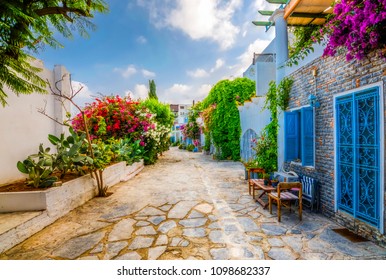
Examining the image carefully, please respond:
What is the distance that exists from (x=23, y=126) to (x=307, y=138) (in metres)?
7.52

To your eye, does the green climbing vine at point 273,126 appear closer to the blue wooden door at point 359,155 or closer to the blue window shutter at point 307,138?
the blue window shutter at point 307,138

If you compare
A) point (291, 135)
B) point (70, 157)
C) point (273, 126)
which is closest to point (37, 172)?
point (70, 157)

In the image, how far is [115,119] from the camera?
33.2ft

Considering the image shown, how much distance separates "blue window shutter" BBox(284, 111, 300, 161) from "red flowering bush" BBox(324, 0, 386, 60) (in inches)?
85.5

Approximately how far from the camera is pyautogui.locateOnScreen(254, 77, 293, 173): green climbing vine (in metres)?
6.31

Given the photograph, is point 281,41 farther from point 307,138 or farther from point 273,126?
point 307,138

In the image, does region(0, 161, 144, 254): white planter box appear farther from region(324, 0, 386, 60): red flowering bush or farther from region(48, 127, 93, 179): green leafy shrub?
region(324, 0, 386, 60): red flowering bush

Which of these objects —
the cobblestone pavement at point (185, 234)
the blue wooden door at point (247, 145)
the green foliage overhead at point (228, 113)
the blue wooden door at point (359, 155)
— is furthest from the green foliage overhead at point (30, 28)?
the green foliage overhead at point (228, 113)

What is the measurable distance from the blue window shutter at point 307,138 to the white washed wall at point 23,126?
24.2 feet

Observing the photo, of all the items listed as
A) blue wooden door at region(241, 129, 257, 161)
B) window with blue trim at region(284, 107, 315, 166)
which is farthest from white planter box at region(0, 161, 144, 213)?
blue wooden door at region(241, 129, 257, 161)

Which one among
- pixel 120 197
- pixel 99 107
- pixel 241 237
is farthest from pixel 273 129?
pixel 99 107

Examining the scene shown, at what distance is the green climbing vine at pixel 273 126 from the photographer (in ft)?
20.7
